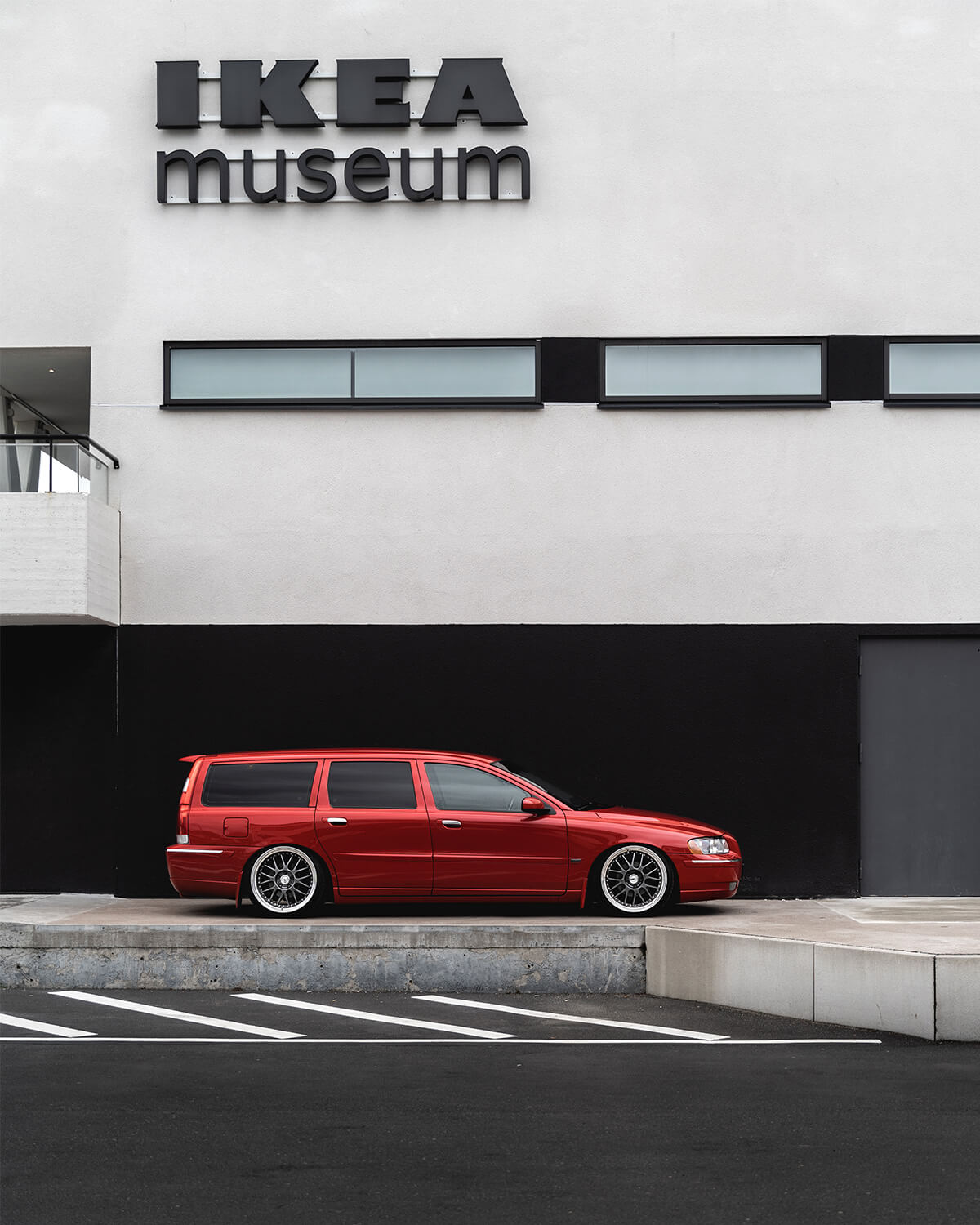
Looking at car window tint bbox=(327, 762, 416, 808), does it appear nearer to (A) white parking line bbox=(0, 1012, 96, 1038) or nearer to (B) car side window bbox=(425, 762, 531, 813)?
(B) car side window bbox=(425, 762, 531, 813)

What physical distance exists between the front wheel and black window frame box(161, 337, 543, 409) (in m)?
5.32

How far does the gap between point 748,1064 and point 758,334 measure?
920 cm

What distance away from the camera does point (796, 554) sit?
1520 cm

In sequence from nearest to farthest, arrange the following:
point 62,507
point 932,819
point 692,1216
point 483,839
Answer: point 692,1216 < point 483,839 < point 62,507 < point 932,819

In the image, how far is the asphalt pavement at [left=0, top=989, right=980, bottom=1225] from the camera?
5.53 m

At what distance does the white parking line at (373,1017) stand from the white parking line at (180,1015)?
0.72 meters

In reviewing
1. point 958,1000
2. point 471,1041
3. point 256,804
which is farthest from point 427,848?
point 958,1000

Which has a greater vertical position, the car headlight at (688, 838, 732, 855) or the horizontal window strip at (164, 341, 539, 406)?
the horizontal window strip at (164, 341, 539, 406)

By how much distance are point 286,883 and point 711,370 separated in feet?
23.7

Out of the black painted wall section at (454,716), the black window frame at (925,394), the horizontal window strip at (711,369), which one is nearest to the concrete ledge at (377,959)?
the black painted wall section at (454,716)

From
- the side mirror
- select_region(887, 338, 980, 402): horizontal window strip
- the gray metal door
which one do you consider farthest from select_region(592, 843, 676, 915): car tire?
select_region(887, 338, 980, 402): horizontal window strip

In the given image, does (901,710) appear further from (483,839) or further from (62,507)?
(62,507)

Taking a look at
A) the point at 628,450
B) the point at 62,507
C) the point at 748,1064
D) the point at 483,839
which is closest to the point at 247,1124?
the point at 748,1064

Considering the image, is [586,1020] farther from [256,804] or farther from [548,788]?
[256,804]
